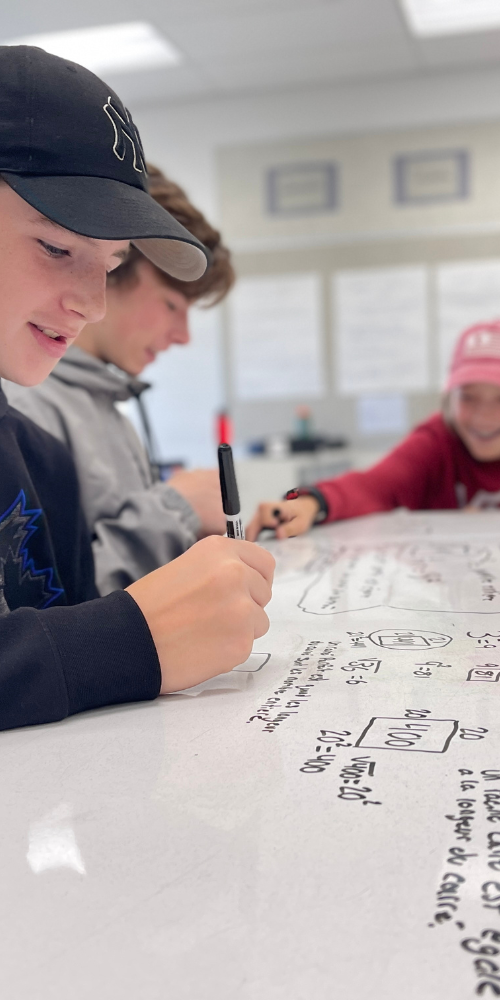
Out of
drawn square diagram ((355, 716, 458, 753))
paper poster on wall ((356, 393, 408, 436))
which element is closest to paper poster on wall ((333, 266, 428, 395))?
paper poster on wall ((356, 393, 408, 436))

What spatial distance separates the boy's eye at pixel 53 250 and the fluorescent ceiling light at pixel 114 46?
2455 millimetres

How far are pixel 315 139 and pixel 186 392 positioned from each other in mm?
1174

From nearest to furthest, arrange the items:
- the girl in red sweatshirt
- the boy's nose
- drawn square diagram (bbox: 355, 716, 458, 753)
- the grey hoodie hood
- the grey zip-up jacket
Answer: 1. drawn square diagram (bbox: 355, 716, 458, 753)
2. the boy's nose
3. the grey zip-up jacket
4. the grey hoodie hood
5. the girl in red sweatshirt

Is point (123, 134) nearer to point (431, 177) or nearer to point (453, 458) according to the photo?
point (453, 458)

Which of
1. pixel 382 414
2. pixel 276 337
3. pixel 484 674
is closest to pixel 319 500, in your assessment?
pixel 484 674

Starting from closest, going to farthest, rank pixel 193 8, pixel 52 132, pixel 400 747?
pixel 400 747
pixel 52 132
pixel 193 8

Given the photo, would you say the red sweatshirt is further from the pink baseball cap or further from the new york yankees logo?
the new york yankees logo

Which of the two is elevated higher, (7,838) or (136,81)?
(136,81)

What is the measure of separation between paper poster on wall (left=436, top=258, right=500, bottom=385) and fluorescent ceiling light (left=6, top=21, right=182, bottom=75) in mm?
1329

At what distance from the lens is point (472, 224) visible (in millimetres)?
3256

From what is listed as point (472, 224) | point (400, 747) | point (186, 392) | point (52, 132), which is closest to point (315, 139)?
point (472, 224)

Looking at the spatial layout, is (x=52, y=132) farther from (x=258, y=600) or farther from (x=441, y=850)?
(x=441, y=850)

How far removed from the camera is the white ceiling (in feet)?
8.50

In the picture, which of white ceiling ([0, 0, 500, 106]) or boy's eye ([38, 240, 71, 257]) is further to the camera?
white ceiling ([0, 0, 500, 106])
